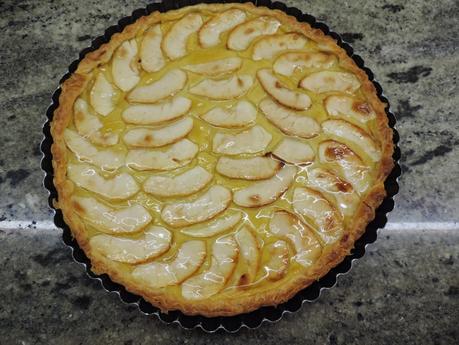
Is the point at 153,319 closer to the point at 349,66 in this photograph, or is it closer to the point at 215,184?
the point at 215,184

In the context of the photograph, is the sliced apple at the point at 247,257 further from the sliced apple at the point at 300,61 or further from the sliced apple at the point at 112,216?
the sliced apple at the point at 300,61

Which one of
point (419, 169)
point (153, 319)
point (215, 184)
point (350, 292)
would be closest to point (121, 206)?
point (215, 184)

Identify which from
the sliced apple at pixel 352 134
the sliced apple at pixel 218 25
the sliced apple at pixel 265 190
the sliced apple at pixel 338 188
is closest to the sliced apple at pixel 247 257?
the sliced apple at pixel 265 190

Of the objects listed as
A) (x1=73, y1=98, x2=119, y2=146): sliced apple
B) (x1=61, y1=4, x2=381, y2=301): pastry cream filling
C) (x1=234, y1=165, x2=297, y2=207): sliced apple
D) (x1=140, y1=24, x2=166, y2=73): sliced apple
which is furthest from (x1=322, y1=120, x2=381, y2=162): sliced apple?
(x1=73, y1=98, x2=119, y2=146): sliced apple

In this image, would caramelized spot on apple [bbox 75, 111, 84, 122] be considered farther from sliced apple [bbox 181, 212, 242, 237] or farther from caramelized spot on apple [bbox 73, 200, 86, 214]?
sliced apple [bbox 181, 212, 242, 237]

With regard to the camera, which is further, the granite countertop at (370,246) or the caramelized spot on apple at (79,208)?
the granite countertop at (370,246)

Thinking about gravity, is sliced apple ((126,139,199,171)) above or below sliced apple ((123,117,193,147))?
below

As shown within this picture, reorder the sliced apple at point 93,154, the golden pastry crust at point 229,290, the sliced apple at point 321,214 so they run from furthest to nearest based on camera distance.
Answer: the sliced apple at point 93,154 < the sliced apple at point 321,214 < the golden pastry crust at point 229,290
